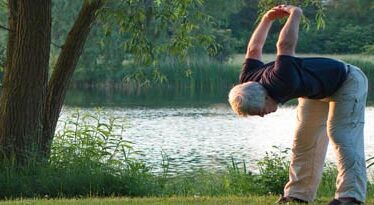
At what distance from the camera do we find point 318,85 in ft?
19.2

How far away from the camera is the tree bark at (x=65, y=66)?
11.1 meters

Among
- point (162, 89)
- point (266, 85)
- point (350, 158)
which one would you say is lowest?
point (162, 89)

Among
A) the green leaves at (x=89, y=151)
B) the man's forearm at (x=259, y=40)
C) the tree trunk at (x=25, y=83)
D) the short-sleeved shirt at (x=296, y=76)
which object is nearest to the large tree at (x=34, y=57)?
the tree trunk at (x=25, y=83)

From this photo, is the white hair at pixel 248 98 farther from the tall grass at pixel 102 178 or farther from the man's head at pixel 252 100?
the tall grass at pixel 102 178

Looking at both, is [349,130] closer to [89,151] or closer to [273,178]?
[273,178]

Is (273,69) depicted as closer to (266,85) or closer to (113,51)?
(266,85)

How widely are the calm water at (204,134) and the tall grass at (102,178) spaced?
3866mm

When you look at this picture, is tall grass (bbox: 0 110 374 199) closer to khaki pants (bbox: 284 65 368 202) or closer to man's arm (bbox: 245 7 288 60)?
khaki pants (bbox: 284 65 368 202)

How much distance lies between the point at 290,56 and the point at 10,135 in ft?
18.1

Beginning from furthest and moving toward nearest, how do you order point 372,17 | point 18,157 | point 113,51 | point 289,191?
point 372,17, point 113,51, point 18,157, point 289,191

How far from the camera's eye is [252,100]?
564 cm

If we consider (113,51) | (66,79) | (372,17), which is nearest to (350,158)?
(66,79)

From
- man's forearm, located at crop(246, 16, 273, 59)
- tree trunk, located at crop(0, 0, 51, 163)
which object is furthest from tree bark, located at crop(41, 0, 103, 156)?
man's forearm, located at crop(246, 16, 273, 59)

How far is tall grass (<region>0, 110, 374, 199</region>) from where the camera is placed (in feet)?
32.1
